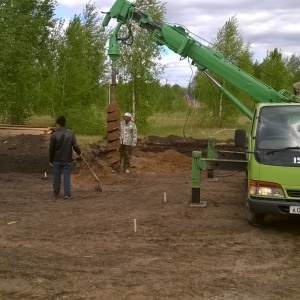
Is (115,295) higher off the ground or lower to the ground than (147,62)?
lower

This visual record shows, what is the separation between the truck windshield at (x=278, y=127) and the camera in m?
9.80

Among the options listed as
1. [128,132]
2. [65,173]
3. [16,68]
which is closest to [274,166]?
[65,173]

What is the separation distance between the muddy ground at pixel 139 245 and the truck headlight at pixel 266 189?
0.67 m

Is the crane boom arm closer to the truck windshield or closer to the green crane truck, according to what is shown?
the green crane truck

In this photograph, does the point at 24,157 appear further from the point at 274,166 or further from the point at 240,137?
the point at 274,166

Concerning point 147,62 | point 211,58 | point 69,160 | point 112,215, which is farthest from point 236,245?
point 147,62

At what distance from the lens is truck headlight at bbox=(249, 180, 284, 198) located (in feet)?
30.1

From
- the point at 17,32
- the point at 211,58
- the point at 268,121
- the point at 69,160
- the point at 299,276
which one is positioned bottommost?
the point at 299,276

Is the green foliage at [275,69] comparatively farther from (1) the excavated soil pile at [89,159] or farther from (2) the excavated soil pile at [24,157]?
(2) the excavated soil pile at [24,157]

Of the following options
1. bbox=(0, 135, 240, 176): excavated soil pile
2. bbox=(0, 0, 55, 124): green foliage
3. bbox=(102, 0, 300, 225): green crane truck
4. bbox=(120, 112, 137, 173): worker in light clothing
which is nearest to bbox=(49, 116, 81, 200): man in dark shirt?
bbox=(0, 135, 240, 176): excavated soil pile

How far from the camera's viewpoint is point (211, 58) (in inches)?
550

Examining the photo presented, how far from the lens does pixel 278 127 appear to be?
1007 cm

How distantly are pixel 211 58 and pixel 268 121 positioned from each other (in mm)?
4161

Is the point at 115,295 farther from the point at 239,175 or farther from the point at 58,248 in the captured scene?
the point at 239,175
